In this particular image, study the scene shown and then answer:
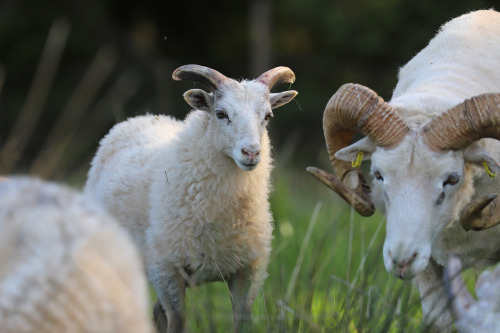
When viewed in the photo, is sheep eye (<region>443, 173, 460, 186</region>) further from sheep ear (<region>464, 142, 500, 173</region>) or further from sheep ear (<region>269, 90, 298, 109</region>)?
sheep ear (<region>269, 90, 298, 109</region>)

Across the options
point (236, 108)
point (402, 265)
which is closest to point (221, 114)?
point (236, 108)

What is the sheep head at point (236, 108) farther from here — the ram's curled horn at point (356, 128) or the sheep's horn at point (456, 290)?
the sheep's horn at point (456, 290)

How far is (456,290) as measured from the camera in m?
3.21

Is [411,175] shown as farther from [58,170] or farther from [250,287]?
[58,170]

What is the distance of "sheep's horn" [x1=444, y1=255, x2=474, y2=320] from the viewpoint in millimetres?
3167

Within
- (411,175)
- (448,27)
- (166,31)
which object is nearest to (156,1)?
(166,31)

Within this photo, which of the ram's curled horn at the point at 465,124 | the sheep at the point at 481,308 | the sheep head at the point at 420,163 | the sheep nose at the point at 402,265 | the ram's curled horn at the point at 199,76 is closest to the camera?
the sheep at the point at 481,308

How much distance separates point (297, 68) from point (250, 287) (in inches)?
572

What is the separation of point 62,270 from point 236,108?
9.55 ft

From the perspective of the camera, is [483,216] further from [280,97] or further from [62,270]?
[62,270]

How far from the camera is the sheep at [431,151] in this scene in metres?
4.16

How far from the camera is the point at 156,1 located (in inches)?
862

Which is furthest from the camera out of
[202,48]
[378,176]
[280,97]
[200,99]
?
[202,48]

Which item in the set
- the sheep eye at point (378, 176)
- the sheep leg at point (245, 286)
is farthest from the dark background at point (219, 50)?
the sheep eye at point (378, 176)
